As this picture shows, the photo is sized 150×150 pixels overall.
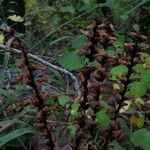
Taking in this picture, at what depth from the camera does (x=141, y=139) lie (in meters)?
1.81

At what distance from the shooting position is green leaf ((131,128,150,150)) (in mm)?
1783

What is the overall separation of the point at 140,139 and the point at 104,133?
31 cm

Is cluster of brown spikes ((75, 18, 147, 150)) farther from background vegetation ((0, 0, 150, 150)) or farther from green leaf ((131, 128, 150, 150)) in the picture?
green leaf ((131, 128, 150, 150))

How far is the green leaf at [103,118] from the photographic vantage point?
5.22 ft

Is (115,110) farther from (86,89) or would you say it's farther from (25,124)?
(25,124)

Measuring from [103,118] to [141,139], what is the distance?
1.01 ft

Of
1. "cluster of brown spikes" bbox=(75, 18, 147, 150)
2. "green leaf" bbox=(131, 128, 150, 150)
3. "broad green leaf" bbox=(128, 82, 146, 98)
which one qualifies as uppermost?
"cluster of brown spikes" bbox=(75, 18, 147, 150)

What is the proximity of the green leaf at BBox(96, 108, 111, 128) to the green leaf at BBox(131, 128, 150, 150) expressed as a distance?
244 millimetres

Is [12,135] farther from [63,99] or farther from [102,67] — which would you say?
[102,67]

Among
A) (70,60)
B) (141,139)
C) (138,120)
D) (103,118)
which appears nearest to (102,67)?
(103,118)

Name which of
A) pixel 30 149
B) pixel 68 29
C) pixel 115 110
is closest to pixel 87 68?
pixel 115 110

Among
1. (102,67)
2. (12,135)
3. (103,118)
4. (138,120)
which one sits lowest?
(138,120)

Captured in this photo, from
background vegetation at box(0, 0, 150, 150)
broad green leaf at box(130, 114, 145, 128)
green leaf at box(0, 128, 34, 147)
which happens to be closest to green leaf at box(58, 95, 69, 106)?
background vegetation at box(0, 0, 150, 150)

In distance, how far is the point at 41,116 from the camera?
1.41m
